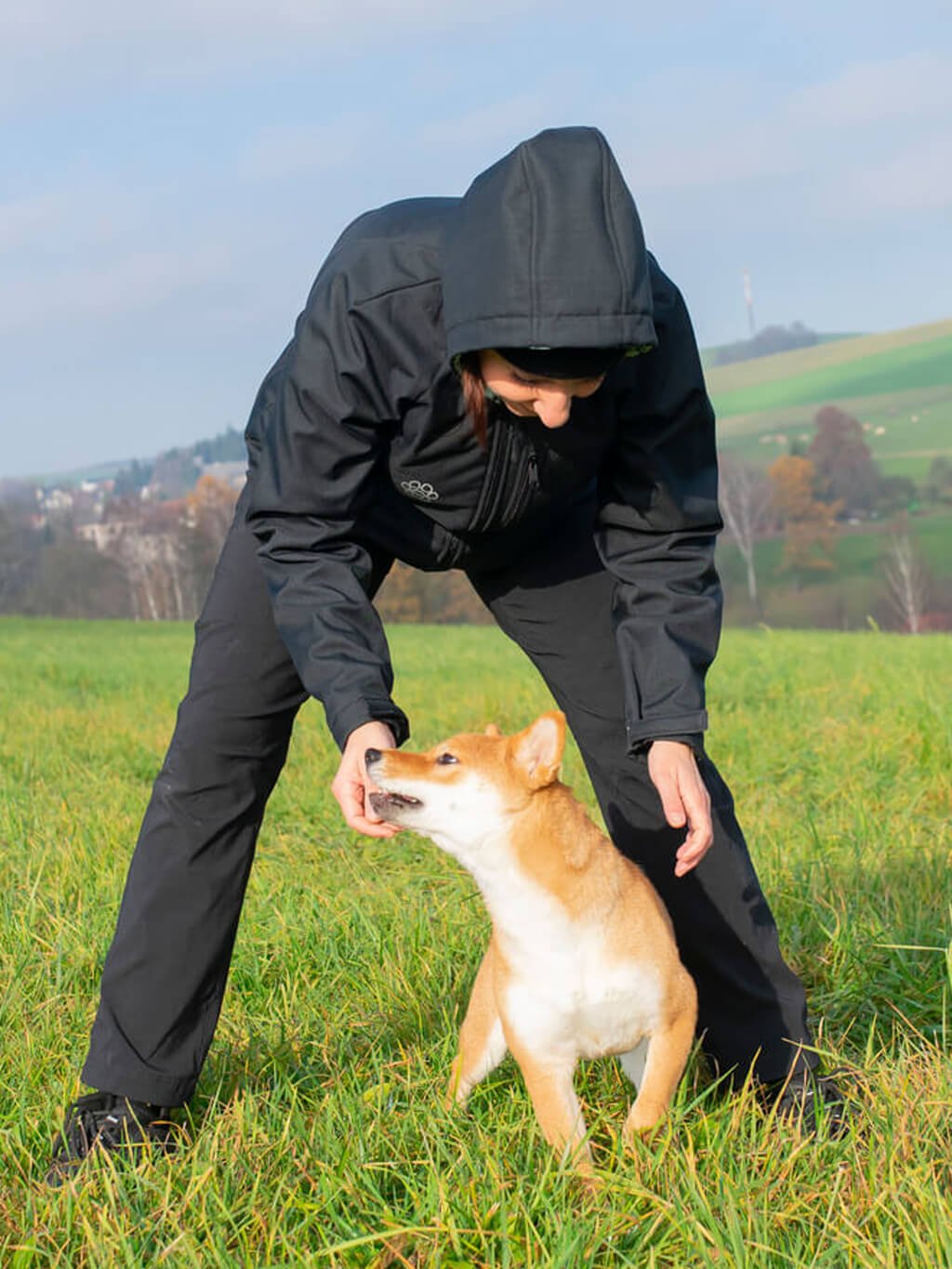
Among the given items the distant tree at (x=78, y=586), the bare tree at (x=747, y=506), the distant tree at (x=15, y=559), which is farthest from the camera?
the distant tree at (x=15, y=559)

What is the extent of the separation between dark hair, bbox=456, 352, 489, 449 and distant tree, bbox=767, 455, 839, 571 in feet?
228

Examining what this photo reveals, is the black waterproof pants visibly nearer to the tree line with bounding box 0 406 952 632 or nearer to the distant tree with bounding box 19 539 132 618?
the tree line with bounding box 0 406 952 632

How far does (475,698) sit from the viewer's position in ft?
39.9

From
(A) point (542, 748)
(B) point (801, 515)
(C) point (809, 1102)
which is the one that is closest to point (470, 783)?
(A) point (542, 748)

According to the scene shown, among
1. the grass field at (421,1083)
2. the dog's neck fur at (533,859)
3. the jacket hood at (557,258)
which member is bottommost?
the grass field at (421,1083)

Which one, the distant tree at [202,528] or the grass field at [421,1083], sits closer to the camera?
the grass field at [421,1083]

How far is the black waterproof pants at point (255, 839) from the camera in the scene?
3299mm

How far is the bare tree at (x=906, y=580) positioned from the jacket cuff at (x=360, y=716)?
6105 centimetres

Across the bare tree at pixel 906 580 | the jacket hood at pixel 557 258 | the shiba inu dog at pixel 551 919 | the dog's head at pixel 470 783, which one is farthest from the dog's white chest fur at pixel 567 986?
the bare tree at pixel 906 580

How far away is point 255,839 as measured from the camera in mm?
3420

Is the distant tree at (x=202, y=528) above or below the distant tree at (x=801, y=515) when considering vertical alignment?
above

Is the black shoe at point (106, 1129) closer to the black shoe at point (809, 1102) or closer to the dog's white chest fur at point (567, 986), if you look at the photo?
the dog's white chest fur at point (567, 986)

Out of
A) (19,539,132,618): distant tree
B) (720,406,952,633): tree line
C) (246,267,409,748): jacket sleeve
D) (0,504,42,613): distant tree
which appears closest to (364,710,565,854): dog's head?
(246,267,409,748): jacket sleeve

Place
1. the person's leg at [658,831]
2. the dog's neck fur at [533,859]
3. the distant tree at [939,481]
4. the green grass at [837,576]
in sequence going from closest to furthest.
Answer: the dog's neck fur at [533,859] → the person's leg at [658,831] → the green grass at [837,576] → the distant tree at [939,481]
